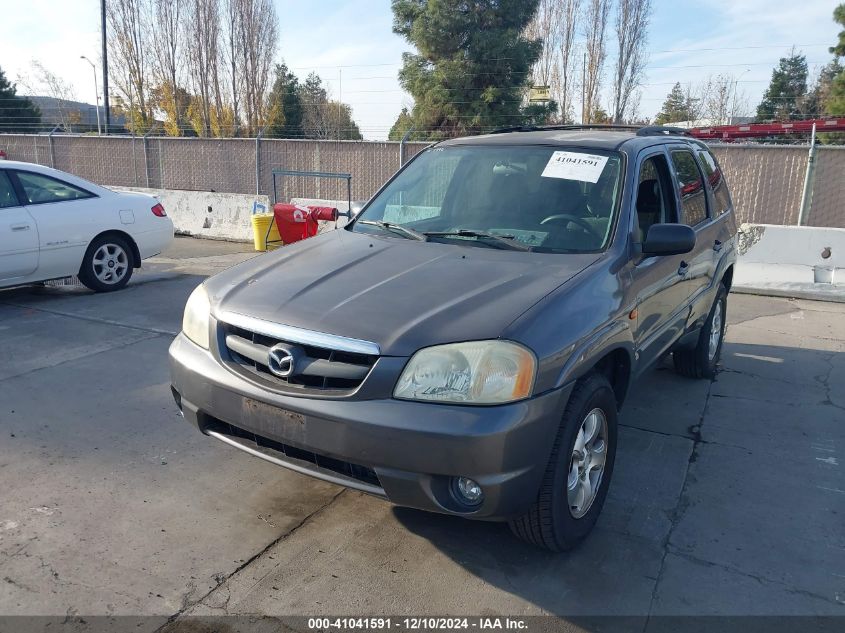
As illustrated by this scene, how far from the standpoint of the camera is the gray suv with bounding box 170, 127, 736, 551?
8.41 feet

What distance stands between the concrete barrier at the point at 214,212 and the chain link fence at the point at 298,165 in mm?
1458

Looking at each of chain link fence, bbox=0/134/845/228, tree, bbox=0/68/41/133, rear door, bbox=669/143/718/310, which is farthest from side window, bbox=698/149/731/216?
tree, bbox=0/68/41/133

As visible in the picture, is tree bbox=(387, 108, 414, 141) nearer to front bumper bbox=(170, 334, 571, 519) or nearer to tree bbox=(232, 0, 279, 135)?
tree bbox=(232, 0, 279, 135)

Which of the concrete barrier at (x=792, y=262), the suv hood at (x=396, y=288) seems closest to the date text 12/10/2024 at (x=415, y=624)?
the suv hood at (x=396, y=288)

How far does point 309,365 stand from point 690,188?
10.4 feet

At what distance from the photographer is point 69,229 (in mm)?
7348

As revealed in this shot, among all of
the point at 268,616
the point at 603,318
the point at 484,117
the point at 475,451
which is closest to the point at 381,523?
the point at 268,616

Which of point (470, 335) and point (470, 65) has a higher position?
point (470, 65)

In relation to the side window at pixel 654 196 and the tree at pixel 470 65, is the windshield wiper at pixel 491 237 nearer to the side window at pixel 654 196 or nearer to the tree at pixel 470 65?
the side window at pixel 654 196

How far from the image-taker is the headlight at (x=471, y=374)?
2555 millimetres

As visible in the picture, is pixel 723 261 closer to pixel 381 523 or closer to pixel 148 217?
pixel 381 523

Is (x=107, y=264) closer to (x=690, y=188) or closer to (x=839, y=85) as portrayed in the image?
(x=690, y=188)

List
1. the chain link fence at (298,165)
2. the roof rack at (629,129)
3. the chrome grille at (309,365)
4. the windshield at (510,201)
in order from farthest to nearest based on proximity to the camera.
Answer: the chain link fence at (298,165)
the roof rack at (629,129)
the windshield at (510,201)
the chrome grille at (309,365)

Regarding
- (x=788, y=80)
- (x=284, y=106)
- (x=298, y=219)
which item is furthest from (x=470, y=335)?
(x=788, y=80)
